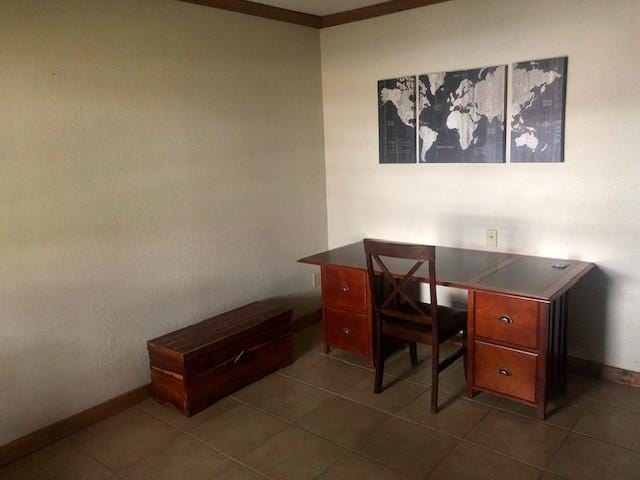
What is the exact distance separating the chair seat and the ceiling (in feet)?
6.55

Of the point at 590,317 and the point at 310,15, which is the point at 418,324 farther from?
the point at 310,15

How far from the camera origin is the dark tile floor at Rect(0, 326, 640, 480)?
230 centimetres

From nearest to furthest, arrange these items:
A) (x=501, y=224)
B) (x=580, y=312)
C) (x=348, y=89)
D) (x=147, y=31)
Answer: (x=147, y=31), (x=580, y=312), (x=501, y=224), (x=348, y=89)

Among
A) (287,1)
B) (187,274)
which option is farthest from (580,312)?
(287,1)

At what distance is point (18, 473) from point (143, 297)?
1.00 meters

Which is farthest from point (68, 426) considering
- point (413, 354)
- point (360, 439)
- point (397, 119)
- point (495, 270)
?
point (397, 119)

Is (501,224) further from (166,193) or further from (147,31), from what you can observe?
(147,31)

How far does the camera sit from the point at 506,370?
2.62 metres

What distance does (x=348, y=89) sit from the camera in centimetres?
384

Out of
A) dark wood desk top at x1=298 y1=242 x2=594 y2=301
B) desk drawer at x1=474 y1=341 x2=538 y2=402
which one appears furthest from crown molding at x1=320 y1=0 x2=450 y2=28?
desk drawer at x1=474 y1=341 x2=538 y2=402

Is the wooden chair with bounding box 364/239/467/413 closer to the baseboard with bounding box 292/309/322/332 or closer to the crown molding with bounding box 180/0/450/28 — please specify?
the baseboard with bounding box 292/309/322/332

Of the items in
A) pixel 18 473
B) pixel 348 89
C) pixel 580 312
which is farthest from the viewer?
pixel 348 89

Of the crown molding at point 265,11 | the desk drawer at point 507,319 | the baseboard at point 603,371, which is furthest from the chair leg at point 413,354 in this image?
the crown molding at point 265,11

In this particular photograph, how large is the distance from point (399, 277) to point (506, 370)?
0.70 meters
